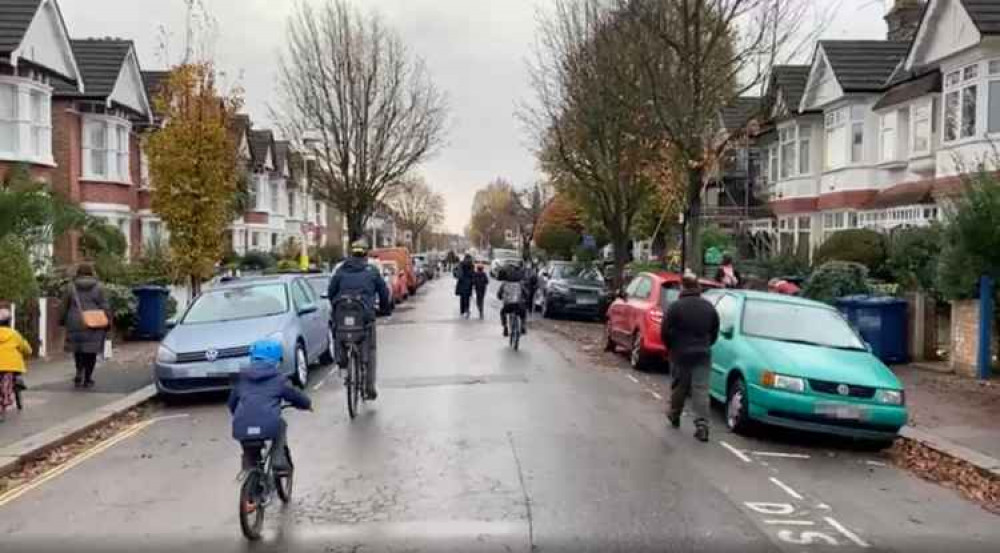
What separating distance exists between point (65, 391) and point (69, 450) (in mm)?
3532

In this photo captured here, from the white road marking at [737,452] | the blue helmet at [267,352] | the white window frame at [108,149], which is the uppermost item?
the white window frame at [108,149]

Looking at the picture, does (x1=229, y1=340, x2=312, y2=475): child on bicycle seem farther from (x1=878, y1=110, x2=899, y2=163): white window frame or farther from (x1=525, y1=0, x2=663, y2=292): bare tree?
(x1=878, y1=110, x2=899, y2=163): white window frame

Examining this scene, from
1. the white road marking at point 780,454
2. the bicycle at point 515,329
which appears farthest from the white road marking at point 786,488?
the bicycle at point 515,329

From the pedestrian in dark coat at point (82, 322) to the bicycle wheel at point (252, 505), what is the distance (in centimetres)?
775

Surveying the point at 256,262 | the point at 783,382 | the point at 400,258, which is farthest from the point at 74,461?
the point at 400,258

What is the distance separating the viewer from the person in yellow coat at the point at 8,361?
1094cm

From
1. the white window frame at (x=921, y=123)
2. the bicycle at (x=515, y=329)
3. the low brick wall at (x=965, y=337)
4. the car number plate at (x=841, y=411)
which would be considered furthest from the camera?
the white window frame at (x=921, y=123)

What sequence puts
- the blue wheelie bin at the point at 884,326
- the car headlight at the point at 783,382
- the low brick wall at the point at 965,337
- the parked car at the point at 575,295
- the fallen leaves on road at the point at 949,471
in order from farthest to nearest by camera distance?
1. the parked car at the point at 575,295
2. the blue wheelie bin at the point at 884,326
3. the low brick wall at the point at 965,337
4. the car headlight at the point at 783,382
5. the fallen leaves on road at the point at 949,471

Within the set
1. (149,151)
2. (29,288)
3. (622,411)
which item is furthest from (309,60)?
(622,411)

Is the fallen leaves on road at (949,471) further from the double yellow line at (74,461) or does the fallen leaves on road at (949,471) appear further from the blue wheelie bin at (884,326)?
the double yellow line at (74,461)

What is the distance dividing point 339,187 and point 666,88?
2573 cm

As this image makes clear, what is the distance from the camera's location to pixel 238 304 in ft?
45.5

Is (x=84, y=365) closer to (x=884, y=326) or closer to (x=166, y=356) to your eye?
(x=166, y=356)

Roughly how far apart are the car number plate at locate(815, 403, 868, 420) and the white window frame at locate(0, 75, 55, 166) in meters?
20.2
